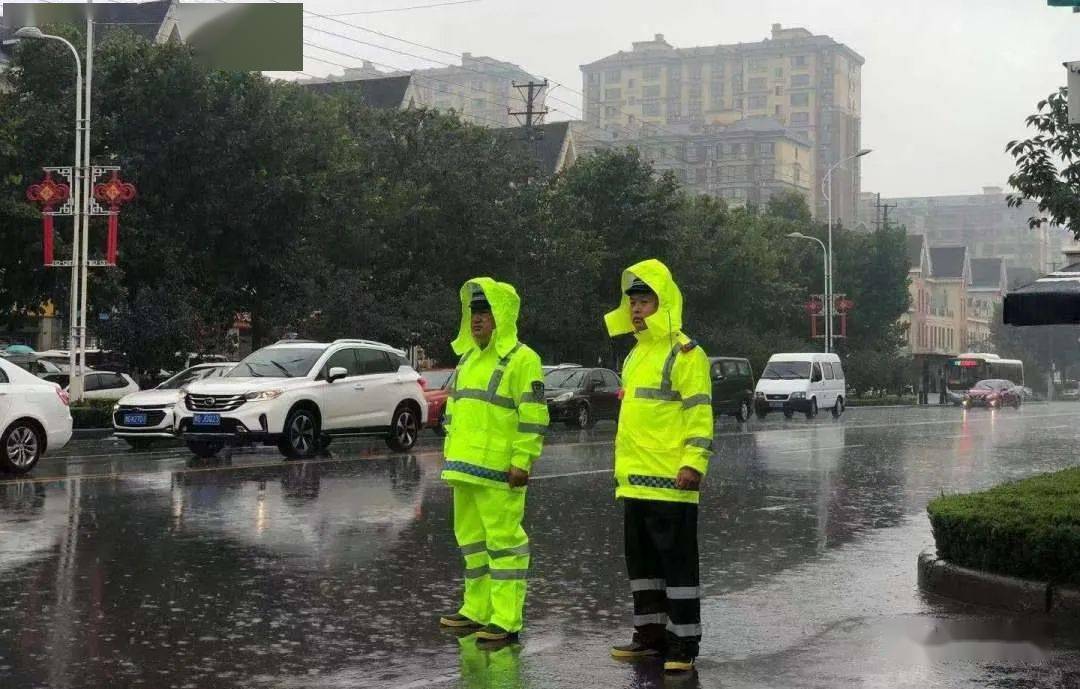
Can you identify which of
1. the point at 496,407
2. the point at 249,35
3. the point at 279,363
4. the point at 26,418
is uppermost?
the point at 249,35

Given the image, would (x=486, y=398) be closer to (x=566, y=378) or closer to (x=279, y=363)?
(x=279, y=363)

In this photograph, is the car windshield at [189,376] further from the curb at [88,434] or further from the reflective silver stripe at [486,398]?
the reflective silver stripe at [486,398]

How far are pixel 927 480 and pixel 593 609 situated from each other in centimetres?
1140

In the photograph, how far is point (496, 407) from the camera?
7.56 m

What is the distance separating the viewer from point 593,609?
28.7 feet

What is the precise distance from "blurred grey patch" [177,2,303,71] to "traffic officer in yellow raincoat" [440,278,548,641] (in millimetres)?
24409

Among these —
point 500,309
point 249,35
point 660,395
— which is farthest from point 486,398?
point 249,35

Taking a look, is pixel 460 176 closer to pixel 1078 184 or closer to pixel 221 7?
pixel 221 7

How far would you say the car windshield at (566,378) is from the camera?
3528cm

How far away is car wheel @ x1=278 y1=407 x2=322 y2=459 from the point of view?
2131cm

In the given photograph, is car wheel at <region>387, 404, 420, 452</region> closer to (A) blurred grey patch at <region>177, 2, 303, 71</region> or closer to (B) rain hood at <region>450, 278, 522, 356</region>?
(A) blurred grey patch at <region>177, 2, 303, 71</region>

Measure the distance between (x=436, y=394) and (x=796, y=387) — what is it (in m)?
20.8

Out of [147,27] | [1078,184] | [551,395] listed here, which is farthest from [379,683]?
[147,27]

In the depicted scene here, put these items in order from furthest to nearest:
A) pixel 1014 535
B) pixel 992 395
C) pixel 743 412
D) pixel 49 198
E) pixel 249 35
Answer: pixel 992 395 → pixel 743 412 → pixel 249 35 → pixel 49 198 → pixel 1014 535
